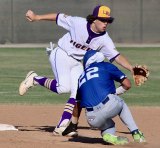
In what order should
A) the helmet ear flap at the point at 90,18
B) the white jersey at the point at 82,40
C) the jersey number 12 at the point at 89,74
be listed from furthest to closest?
the white jersey at the point at 82,40 < the helmet ear flap at the point at 90,18 < the jersey number 12 at the point at 89,74

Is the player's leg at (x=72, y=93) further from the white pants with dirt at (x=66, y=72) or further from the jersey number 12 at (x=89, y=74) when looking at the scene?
the jersey number 12 at (x=89, y=74)

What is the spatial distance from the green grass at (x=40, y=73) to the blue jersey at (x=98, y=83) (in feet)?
16.9

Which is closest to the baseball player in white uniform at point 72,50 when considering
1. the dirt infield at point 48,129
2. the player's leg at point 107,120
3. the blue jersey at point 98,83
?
the dirt infield at point 48,129

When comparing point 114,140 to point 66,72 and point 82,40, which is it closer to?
point 66,72

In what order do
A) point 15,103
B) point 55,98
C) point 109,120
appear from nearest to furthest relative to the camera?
point 109,120, point 15,103, point 55,98

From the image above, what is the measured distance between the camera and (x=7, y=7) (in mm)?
33938

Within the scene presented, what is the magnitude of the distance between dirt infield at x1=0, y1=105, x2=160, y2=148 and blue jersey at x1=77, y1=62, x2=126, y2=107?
1.84 feet

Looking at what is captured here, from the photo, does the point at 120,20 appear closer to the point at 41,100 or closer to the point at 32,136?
the point at 41,100

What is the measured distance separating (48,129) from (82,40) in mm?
1679

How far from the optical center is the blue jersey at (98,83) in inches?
329

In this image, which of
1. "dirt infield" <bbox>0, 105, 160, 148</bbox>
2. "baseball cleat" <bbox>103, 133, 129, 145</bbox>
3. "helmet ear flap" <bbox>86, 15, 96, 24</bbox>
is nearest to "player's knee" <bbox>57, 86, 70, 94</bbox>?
"dirt infield" <bbox>0, 105, 160, 148</bbox>

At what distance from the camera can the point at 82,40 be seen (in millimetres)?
9508

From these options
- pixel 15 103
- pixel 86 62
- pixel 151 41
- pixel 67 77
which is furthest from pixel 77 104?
pixel 151 41

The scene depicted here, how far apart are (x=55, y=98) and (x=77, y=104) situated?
15.5ft
